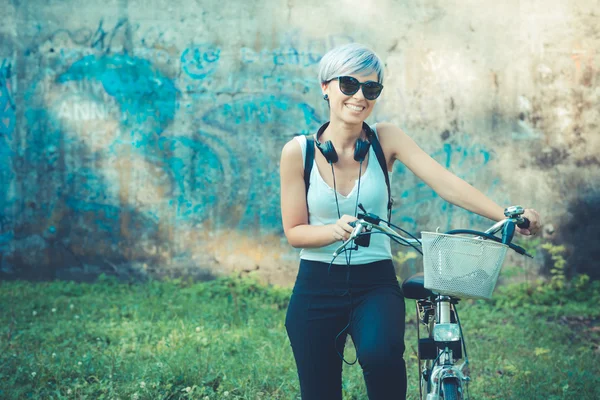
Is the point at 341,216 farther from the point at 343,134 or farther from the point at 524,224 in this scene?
the point at 524,224

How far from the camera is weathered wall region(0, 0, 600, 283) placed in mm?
6992

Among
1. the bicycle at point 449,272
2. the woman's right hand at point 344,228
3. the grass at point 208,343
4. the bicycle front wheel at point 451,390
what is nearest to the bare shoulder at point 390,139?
the bicycle at point 449,272

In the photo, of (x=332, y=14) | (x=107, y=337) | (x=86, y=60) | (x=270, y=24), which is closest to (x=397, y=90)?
(x=332, y=14)

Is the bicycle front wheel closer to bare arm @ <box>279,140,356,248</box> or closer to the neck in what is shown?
bare arm @ <box>279,140,356,248</box>

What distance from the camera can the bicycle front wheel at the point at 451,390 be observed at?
262 cm

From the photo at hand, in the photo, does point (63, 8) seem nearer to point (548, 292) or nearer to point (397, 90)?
point (397, 90)

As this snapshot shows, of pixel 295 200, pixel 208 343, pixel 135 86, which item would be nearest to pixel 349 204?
pixel 295 200

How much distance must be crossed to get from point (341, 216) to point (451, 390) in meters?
0.86

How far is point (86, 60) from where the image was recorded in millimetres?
7320

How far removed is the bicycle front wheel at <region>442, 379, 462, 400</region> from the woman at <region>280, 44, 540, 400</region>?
7.0 inches

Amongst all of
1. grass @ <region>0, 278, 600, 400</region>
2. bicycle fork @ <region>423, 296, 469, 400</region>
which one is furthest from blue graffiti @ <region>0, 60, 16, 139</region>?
bicycle fork @ <region>423, 296, 469, 400</region>

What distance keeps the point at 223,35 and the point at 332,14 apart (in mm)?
1252

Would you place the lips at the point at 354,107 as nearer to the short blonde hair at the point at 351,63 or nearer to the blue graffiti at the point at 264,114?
the short blonde hair at the point at 351,63

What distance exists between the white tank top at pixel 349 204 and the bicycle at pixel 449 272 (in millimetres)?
185
